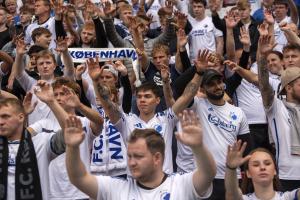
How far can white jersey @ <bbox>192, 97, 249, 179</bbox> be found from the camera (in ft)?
22.9

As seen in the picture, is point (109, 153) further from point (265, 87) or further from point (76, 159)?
point (76, 159)

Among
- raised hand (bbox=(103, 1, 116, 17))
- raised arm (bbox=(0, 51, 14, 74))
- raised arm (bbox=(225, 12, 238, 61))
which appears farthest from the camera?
raised hand (bbox=(103, 1, 116, 17))

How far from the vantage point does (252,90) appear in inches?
349

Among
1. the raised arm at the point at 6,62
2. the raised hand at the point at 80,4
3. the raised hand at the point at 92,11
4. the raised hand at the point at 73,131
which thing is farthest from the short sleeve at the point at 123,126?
the raised hand at the point at 80,4

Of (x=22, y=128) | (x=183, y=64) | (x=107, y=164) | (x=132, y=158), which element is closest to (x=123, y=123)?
(x=107, y=164)

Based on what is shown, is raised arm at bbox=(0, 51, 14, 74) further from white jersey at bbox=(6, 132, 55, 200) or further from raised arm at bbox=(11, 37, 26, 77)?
white jersey at bbox=(6, 132, 55, 200)

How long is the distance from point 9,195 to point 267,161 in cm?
194

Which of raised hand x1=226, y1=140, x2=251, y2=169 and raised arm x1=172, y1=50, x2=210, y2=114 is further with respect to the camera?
raised arm x1=172, y1=50, x2=210, y2=114

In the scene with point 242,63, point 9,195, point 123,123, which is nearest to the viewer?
point 9,195

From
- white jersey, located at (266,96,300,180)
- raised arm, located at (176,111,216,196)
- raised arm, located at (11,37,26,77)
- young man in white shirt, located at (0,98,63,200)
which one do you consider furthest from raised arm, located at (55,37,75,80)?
raised arm, located at (176,111,216,196)

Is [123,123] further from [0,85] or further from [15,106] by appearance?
[0,85]

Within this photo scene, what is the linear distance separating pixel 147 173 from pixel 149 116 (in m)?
2.40

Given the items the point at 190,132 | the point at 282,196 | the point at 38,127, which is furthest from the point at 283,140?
the point at 190,132

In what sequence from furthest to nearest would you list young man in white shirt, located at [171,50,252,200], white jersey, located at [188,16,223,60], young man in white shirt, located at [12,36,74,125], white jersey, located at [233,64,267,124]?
white jersey, located at [188,16,223,60]
white jersey, located at [233,64,267,124]
young man in white shirt, located at [12,36,74,125]
young man in white shirt, located at [171,50,252,200]
